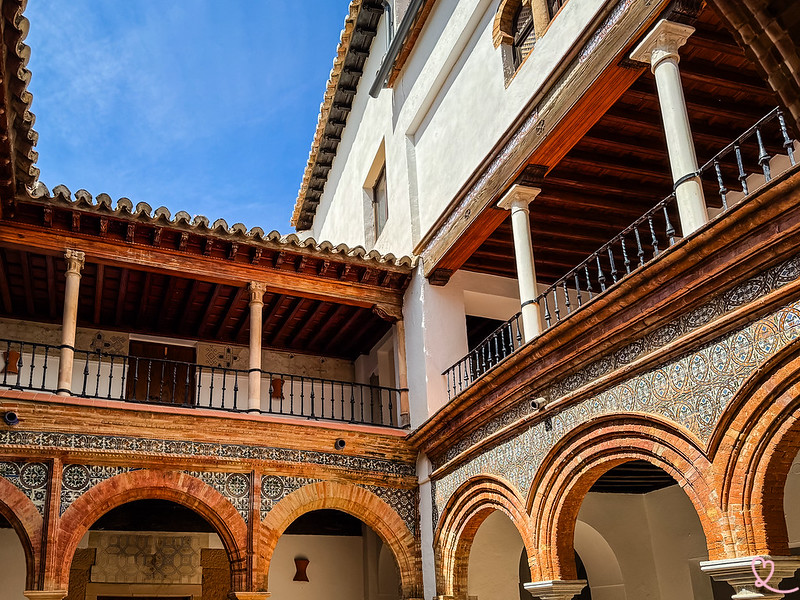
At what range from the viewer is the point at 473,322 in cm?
1146

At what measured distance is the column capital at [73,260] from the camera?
29.1 ft

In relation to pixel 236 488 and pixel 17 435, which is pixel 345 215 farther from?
pixel 17 435

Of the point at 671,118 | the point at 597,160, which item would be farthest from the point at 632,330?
the point at 597,160

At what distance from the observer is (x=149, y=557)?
10.6 metres

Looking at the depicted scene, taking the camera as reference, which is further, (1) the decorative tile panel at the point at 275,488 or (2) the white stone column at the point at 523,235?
(1) the decorative tile panel at the point at 275,488

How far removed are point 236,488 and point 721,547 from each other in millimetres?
5235

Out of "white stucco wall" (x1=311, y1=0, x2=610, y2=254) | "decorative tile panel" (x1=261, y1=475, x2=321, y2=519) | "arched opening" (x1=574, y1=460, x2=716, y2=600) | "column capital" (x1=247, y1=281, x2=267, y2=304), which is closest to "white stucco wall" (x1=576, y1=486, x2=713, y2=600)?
"arched opening" (x1=574, y1=460, x2=716, y2=600)

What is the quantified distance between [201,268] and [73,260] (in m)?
1.38

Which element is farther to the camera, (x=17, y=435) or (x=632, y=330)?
(x=17, y=435)

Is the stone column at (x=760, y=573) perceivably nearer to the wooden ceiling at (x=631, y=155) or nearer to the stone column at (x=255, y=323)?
the wooden ceiling at (x=631, y=155)

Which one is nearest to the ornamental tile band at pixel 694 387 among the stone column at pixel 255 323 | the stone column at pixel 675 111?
the stone column at pixel 675 111

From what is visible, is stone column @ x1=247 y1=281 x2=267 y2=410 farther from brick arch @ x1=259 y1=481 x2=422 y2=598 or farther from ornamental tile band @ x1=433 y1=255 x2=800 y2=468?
ornamental tile band @ x1=433 y1=255 x2=800 y2=468

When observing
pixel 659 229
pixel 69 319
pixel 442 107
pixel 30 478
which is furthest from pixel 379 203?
pixel 30 478

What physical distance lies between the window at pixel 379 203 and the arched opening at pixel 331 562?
4389mm
